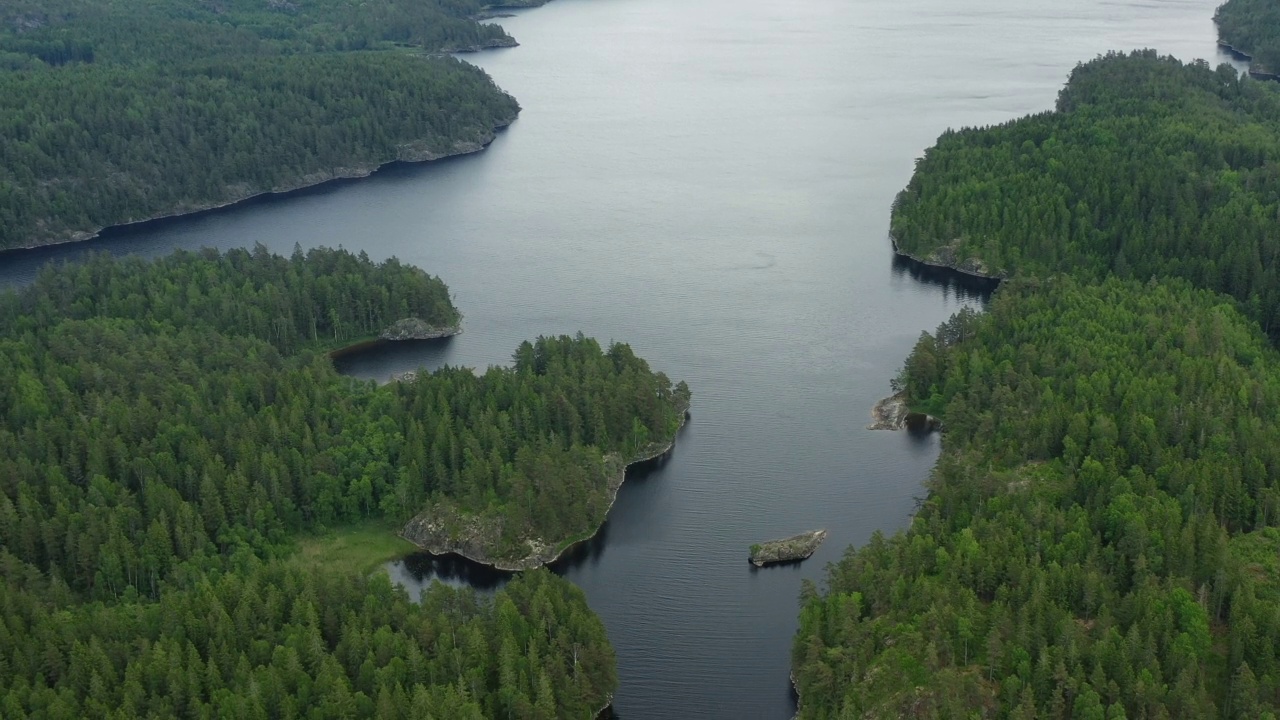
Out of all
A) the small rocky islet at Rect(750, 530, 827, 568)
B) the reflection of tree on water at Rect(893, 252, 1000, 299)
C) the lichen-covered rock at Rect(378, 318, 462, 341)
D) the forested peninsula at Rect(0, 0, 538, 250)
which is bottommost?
the small rocky islet at Rect(750, 530, 827, 568)

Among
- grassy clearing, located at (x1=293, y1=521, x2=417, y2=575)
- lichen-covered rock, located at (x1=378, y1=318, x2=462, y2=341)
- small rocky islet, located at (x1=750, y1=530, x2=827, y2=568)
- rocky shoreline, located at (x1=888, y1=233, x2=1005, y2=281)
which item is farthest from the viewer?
rocky shoreline, located at (x1=888, y1=233, x2=1005, y2=281)

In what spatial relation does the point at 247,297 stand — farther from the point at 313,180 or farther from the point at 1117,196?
the point at 1117,196

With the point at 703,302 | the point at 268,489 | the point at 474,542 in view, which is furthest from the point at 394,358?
the point at 474,542

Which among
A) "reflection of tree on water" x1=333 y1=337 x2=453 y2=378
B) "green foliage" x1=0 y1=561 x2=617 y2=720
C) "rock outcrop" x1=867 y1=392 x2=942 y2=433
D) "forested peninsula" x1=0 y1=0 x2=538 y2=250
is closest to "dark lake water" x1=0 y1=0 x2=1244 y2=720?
"reflection of tree on water" x1=333 y1=337 x2=453 y2=378

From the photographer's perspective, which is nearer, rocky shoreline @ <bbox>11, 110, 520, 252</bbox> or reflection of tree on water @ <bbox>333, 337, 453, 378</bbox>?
reflection of tree on water @ <bbox>333, 337, 453, 378</bbox>

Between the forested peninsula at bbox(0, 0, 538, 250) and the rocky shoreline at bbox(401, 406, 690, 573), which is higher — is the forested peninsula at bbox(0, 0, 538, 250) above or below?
above

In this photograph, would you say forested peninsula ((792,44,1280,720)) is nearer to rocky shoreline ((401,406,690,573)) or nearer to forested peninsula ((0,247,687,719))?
forested peninsula ((0,247,687,719))

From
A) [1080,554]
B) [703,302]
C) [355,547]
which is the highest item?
[1080,554]
